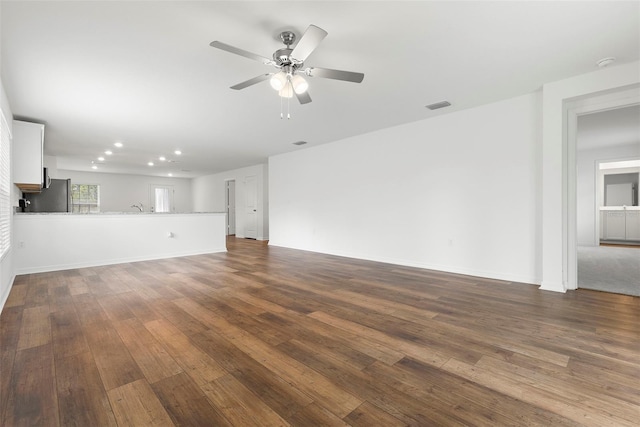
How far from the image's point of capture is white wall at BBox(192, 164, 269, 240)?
9094 mm

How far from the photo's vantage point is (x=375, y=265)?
500 centimetres

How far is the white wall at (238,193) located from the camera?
29.8ft

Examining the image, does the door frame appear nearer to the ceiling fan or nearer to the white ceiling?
the white ceiling

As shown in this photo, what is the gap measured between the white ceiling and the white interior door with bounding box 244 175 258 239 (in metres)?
4.60

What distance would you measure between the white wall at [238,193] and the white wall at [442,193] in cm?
278

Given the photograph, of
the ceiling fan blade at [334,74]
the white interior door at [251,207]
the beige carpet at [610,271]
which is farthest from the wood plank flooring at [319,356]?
the white interior door at [251,207]

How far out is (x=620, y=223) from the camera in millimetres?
7879

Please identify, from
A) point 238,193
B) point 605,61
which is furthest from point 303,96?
point 238,193

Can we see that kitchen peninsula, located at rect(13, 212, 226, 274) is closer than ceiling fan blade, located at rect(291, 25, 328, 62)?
No

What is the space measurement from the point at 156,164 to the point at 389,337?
9408 millimetres

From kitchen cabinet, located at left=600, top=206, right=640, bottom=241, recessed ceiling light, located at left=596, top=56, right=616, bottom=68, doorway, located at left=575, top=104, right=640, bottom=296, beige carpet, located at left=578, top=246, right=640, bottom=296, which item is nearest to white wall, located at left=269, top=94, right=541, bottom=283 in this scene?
recessed ceiling light, located at left=596, top=56, right=616, bottom=68

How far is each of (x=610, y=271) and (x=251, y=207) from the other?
28.1 feet

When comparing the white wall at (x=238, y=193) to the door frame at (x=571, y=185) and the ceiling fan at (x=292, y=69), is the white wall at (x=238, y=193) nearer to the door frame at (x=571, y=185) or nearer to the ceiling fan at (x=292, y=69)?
the ceiling fan at (x=292, y=69)

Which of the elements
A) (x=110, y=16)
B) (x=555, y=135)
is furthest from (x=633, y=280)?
(x=110, y=16)
